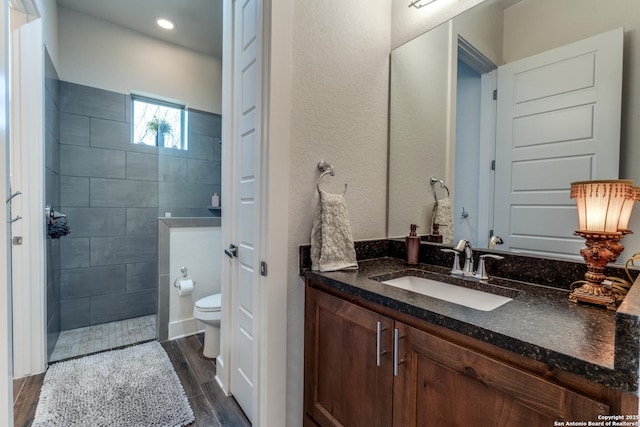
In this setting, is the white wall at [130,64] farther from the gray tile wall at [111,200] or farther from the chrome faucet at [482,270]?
the chrome faucet at [482,270]

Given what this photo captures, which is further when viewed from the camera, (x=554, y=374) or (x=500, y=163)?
(x=500, y=163)

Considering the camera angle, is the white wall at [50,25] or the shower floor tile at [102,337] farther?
the shower floor tile at [102,337]

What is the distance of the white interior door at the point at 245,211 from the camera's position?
1.44 m

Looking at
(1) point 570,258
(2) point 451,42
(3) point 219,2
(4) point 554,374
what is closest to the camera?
(4) point 554,374

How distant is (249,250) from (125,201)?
2038 millimetres

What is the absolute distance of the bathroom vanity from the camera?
0.55 meters

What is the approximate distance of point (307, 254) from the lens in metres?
1.34

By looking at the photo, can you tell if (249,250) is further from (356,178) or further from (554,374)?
(554,374)

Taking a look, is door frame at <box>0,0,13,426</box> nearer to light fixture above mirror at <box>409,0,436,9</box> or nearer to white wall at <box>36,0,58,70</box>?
white wall at <box>36,0,58,70</box>

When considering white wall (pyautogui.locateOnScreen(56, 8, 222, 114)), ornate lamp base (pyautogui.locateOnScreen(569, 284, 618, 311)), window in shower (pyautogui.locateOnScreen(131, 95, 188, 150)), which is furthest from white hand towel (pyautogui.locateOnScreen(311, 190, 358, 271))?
white wall (pyautogui.locateOnScreen(56, 8, 222, 114))

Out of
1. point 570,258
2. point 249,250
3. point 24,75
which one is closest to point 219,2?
point 24,75

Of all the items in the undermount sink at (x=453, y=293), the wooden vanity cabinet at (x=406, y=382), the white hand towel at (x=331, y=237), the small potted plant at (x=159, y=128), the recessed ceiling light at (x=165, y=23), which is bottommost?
the wooden vanity cabinet at (x=406, y=382)

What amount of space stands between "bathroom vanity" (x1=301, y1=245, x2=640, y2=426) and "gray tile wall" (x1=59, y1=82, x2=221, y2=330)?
2276mm

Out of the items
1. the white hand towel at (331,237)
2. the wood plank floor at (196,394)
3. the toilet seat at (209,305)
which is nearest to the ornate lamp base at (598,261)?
the white hand towel at (331,237)
